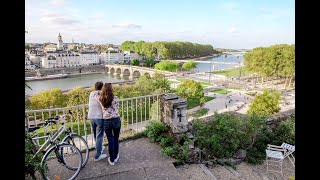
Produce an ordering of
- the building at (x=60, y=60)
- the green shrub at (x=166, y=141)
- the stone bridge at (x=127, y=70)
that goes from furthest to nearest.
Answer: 1. the building at (x=60, y=60)
2. the stone bridge at (x=127, y=70)
3. the green shrub at (x=166, y=141)

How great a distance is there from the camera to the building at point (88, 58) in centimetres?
9838

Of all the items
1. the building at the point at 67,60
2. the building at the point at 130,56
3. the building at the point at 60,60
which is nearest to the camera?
the building at the point at 60,60

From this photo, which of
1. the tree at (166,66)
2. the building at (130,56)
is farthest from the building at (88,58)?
the tree at (166,66)

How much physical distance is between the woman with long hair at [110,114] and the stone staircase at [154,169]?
0.33 metres

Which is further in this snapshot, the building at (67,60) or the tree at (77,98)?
the building at (67,60)

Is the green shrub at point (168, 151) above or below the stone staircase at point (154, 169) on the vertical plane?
above

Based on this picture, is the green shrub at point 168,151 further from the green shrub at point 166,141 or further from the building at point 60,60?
the building at point 60,60

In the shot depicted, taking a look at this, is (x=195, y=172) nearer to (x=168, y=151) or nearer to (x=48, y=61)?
(x=168, y=151)

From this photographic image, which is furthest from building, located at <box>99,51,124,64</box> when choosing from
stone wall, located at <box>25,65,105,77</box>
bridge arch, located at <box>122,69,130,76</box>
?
bridge arch, located at <box>122,69,130,76</box>

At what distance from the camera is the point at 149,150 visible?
6078 mm

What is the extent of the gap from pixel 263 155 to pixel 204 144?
155cm

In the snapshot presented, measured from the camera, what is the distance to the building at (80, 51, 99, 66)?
9838cm

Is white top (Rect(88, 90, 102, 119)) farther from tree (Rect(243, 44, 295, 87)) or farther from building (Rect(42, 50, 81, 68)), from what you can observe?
building (Rect(42, 50, 81, 68))
